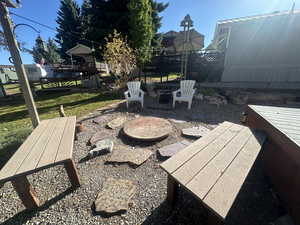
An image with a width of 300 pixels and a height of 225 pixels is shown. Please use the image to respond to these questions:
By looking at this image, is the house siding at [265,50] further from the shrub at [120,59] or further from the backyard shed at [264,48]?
the shrub at [120,59]

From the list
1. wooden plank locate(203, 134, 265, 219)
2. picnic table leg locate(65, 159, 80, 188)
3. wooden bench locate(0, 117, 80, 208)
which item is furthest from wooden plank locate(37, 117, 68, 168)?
wooden plank locate(203, 134, 265, 219)

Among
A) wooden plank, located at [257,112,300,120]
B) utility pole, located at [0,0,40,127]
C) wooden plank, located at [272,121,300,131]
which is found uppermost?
utility pole, located at [0,0,40,127]

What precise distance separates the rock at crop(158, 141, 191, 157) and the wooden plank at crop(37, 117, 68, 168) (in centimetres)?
150

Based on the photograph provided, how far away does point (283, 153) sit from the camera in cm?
158

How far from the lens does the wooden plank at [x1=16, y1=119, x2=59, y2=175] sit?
1.43 meters

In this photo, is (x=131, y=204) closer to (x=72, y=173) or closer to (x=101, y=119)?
(x=72, y=173)

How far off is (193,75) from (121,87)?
3.39 meters

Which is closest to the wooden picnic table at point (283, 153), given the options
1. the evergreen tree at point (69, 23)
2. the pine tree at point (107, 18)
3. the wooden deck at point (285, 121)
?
the wooden deck at point (285, 121)

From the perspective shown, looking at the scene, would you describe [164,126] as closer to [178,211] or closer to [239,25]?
[178,211]

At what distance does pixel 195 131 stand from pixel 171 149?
2.81 ft

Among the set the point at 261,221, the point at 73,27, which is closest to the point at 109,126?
the point at 261,221

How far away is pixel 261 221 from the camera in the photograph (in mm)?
1427

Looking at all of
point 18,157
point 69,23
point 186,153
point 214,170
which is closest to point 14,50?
point 18,157

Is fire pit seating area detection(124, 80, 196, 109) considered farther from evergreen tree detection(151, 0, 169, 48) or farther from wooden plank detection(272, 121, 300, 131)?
evergreen tree detection(151, 0, 169, 48)
